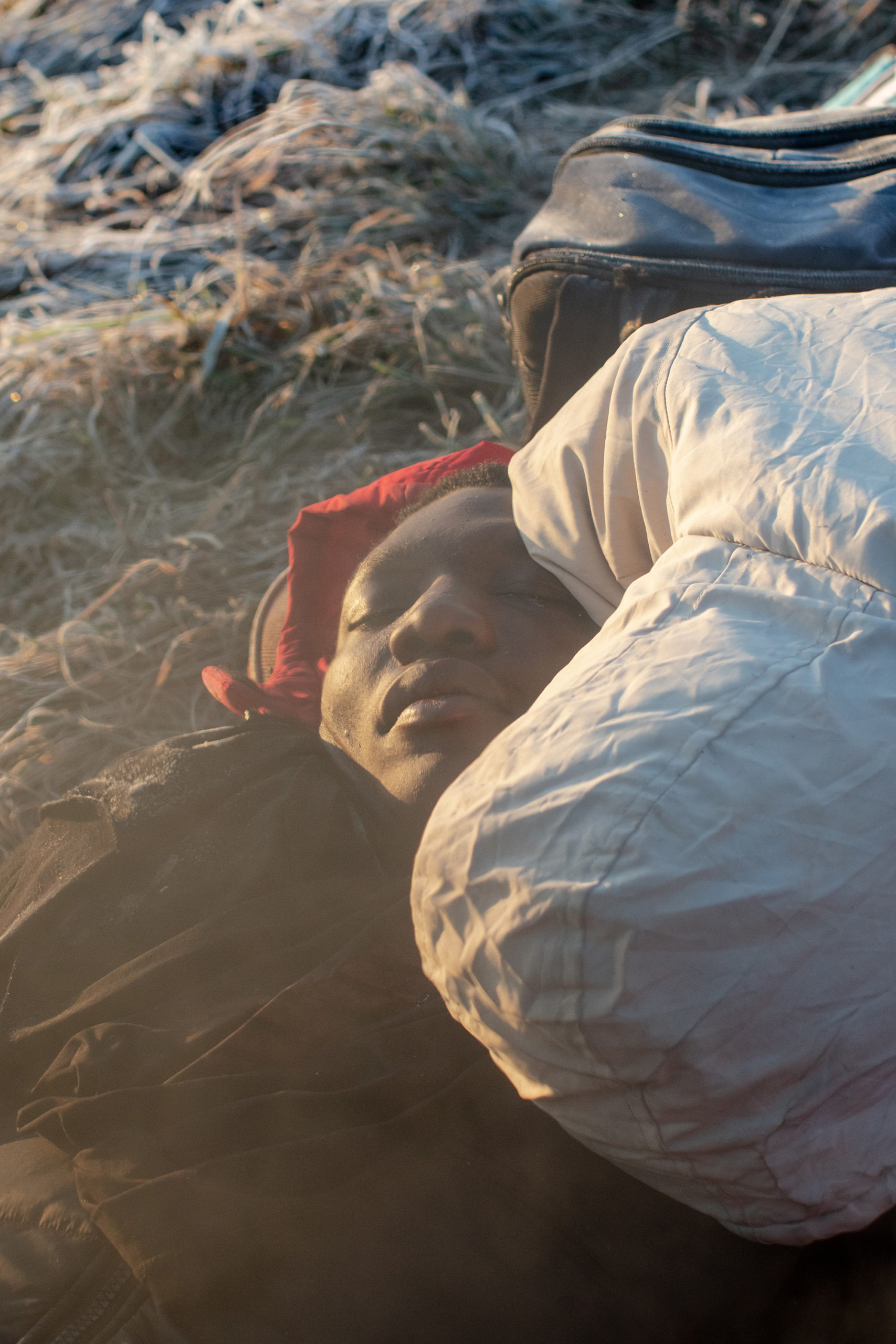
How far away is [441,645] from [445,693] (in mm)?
91

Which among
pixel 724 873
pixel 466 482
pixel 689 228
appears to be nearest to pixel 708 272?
pixel 689 228

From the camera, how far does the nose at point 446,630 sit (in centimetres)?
137

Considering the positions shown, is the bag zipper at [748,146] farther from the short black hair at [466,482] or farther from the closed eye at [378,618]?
the closed eye at [378,618]

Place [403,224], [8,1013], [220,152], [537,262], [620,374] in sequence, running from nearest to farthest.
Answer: [620,374], [8,1013], [537,262], [403,224], [220,152]

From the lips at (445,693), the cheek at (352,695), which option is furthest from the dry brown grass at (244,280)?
the lips at (445,693)

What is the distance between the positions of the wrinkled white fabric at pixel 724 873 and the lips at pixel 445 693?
0.44m

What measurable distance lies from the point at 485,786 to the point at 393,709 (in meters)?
0.63

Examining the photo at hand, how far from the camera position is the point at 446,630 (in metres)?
1.37

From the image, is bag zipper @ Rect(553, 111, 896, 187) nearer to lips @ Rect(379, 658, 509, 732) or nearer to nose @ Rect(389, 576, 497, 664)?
nose @ Rect(389, 576, 497, 664)

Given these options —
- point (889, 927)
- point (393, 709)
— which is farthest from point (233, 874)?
point (889, 927)

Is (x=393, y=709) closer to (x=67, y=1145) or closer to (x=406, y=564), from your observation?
(x=406, y=564)

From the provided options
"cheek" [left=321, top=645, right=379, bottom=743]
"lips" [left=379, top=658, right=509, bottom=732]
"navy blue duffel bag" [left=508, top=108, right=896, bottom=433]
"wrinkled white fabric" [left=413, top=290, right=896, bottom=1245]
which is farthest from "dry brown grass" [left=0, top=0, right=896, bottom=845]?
"wrinkled white fabric" [left=413, top=290, right=896, bottom=1245]

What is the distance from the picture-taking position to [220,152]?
10.6ft

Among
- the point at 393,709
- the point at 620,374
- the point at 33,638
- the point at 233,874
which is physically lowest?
the point at 33,638
